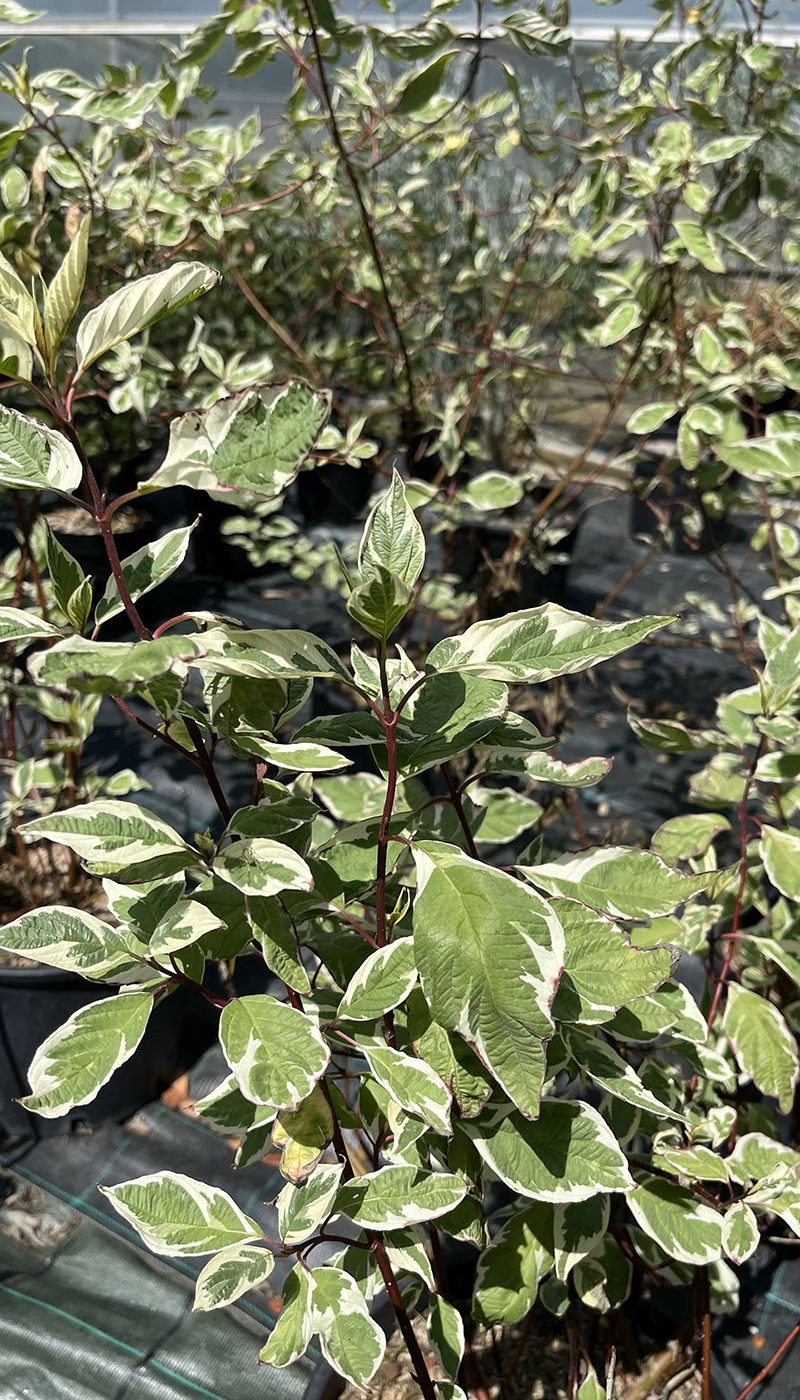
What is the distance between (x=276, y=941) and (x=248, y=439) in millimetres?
317

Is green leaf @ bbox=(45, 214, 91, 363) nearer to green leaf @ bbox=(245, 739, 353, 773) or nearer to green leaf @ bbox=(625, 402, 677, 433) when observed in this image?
green leaf @ bbox=(245, 739, 353, 773)

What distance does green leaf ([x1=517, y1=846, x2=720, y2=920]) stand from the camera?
689 mm

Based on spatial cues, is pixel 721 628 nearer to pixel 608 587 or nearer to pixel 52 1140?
pixel 608 587

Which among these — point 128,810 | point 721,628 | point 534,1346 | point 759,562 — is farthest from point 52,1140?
point 759,562

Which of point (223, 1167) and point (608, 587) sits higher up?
point (223, 1167)

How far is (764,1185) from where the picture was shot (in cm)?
78

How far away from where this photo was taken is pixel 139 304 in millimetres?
521

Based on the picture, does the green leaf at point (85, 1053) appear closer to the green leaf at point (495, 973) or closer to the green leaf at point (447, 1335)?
the green leaf at point (495, 973)

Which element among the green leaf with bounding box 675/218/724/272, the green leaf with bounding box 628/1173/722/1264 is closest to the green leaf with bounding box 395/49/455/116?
the green leaf with bounding box 675/218/724/272

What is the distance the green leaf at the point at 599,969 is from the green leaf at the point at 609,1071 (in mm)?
80

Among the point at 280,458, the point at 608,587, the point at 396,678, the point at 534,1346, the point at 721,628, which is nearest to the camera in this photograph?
the point at 280,458

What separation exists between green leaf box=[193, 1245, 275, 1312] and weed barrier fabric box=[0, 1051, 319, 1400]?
2.05ft

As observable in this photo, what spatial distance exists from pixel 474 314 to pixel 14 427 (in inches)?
128

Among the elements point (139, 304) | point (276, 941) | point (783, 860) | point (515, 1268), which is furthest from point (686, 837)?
point (139, 304)
